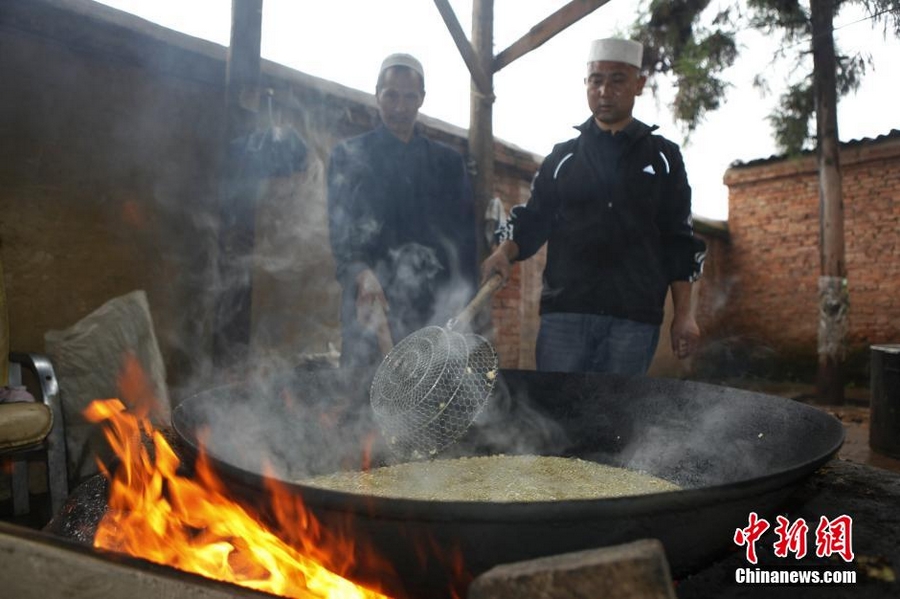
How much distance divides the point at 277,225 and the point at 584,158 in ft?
6.82

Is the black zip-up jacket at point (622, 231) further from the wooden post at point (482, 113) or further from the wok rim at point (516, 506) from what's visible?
the wok rim at point (516, 506)

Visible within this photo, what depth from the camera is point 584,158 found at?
250 cm

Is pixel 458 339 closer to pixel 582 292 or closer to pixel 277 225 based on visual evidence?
pixel 582 292

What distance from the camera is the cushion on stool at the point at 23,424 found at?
205 centimetres

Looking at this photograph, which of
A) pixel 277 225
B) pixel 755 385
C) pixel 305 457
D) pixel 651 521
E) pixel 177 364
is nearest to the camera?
pixel 651 521

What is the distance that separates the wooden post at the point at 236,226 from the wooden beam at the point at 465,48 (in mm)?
1142

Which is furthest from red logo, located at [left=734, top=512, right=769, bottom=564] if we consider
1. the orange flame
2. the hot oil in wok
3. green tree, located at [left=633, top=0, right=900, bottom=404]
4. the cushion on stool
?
green tree, located at [left=633, top=0, right=900, bottom=404]

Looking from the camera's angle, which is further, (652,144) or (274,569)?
(652,144)

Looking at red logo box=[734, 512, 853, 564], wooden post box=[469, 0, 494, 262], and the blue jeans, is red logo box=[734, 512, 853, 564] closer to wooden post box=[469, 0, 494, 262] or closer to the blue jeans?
the blue jeans

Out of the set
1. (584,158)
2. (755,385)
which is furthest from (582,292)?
(755,385)

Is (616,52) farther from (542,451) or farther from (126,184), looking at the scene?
(126,184)

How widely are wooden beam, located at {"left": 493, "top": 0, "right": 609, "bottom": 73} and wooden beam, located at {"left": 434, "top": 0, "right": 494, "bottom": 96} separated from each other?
0.13m

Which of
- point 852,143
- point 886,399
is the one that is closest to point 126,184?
point 886,399

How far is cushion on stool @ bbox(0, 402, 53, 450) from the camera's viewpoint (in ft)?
6.74
